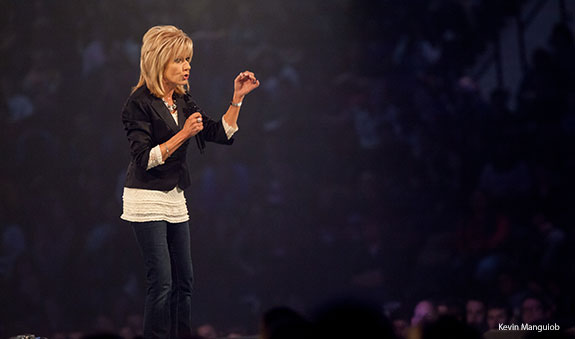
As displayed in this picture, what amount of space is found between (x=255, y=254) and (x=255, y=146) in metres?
0.89

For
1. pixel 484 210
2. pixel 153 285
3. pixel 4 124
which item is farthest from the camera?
pixel 484 210

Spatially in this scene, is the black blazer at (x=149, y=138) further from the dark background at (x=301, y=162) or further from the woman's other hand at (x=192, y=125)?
the dark background at (x=301, y=162)

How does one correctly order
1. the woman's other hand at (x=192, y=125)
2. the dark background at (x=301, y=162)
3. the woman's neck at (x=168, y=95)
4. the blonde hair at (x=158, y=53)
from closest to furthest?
1. the woman's other hand at (x=192, y=125)
2. the blonde hair at (x=158, y=53)
3. the woman's neck at (x=168, y=95)
4. the dark background at (x=301, y=162)

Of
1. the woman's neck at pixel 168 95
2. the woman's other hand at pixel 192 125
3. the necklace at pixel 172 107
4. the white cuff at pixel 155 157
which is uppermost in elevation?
the woman's neck at pixel 168 95

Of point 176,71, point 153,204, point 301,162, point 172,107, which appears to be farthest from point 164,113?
point 301,162

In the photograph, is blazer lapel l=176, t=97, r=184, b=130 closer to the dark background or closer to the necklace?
the necklace

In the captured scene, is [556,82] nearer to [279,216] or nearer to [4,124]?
[279,216]

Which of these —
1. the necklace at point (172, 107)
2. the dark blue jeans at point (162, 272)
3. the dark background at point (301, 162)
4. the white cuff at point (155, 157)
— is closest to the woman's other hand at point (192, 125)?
the white cuff at point (155, 157)

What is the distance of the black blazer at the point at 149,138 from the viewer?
2.95m

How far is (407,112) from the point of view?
544cm

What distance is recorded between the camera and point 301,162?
17.6 ft

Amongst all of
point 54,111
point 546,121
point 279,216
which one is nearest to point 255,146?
point 279,216

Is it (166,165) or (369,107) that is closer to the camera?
(166,165)

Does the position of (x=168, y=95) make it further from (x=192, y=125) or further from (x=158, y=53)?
(x=192, y=125)
